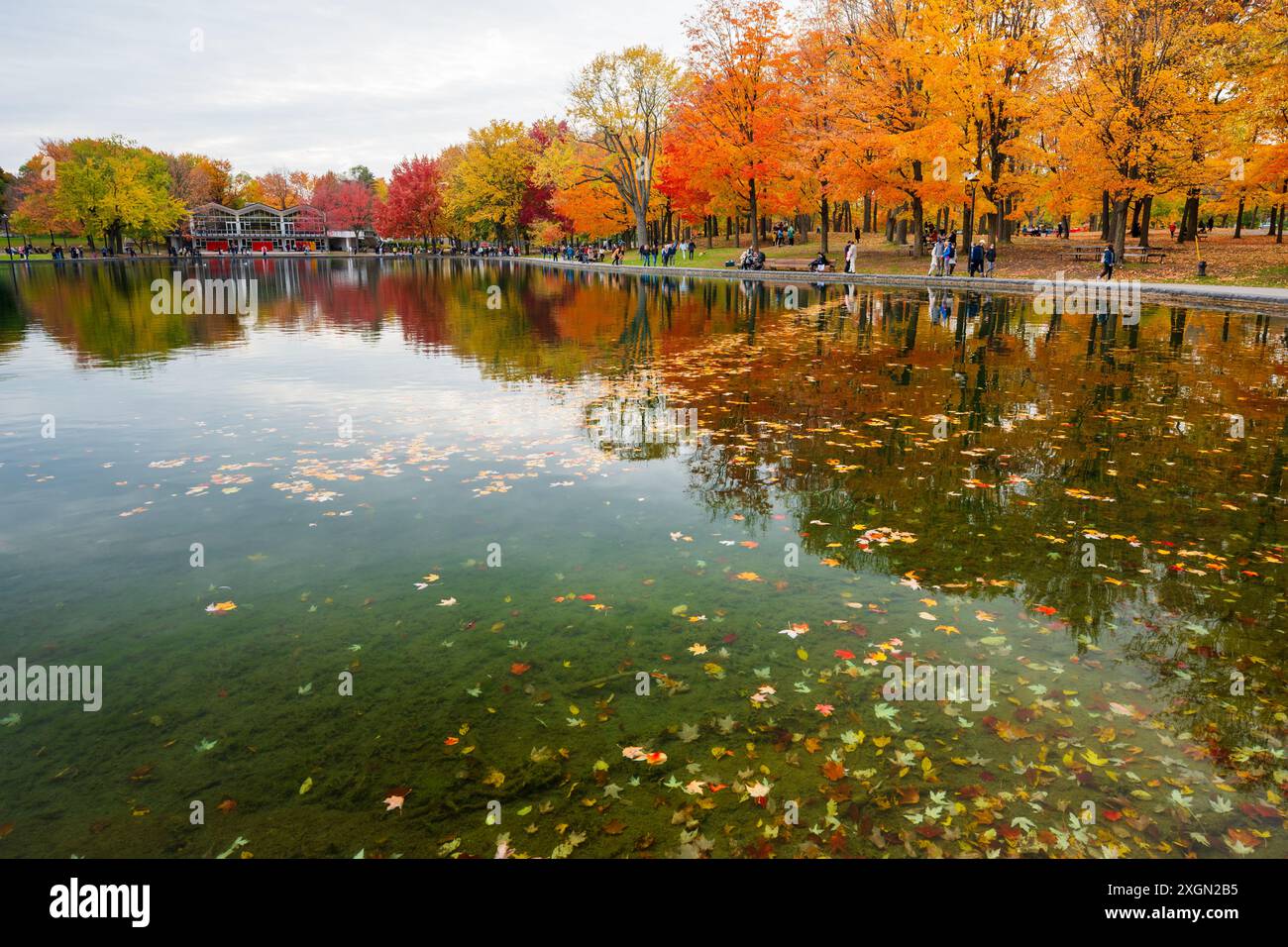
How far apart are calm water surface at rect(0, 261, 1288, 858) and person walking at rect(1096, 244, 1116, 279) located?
24.6 m

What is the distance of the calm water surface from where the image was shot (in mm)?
4184

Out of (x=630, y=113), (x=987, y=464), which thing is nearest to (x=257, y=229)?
(x=630, y=113)

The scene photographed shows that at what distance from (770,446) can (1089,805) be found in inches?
281

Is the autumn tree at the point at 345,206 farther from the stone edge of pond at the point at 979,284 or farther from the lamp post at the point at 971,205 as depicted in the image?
the lamp post at the point at 971,205

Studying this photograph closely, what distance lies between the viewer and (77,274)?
5919 cm

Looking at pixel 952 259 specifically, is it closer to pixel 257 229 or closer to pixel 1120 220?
pixel 1120 220

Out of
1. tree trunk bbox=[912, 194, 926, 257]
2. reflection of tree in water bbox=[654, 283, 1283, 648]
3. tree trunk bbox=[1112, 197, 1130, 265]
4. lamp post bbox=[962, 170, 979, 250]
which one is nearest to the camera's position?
reflection of tree in water bbox=[654, 283, 1283, 648]

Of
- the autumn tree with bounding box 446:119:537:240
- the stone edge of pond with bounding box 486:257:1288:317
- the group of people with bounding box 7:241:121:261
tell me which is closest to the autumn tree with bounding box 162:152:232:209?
the group of people with bounding box 7:241:121:261

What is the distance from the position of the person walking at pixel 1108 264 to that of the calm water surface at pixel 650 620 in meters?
24.6

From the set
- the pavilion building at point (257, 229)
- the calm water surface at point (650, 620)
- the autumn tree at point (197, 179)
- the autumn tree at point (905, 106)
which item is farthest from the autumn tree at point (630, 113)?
the pavilion building at point (257, 229)

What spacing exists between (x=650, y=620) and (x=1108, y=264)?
38.5m

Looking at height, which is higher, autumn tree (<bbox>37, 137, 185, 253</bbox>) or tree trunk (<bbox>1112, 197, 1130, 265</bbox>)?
autumn tree (<bbox>37, 137, 185, 253</bbox>)

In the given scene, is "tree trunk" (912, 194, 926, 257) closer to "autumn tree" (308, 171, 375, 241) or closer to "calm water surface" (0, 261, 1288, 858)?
"calm water surface" (0, 261, 1288, 858)

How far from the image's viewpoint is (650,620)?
6156 mm
